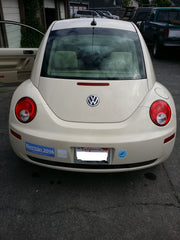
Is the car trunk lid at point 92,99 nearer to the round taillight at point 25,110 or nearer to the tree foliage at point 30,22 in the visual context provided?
the round taillight at point 25,110

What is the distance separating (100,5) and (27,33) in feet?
153

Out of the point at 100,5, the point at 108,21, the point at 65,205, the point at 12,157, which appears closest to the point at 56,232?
the point at 65,205

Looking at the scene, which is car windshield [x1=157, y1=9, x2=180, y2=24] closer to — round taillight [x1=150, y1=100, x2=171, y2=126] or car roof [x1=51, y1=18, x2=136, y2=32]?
car roof [x1=51, y1=18, x2=136, y2=32]

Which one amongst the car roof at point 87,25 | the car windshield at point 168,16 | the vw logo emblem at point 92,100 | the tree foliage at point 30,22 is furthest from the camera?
the tree foliage at point 30,22

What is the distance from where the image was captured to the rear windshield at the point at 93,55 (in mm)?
2500

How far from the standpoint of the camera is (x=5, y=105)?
4988 millimetres

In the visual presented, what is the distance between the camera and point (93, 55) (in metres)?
2.66

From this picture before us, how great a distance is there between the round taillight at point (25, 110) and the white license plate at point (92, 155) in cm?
57

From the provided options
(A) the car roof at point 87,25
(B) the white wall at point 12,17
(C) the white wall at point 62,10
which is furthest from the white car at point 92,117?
(C) the white wall at point 62,10

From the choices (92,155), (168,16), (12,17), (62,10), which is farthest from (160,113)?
(62,10)

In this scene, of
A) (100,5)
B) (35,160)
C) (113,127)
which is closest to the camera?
(113,127)

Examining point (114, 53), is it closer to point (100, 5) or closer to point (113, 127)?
point (113, 127)

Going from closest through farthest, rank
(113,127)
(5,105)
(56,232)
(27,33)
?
1. (56,232)
2. (113,127)
3. (5,105)
4. (27,33)

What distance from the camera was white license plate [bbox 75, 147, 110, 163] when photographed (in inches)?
83.9
